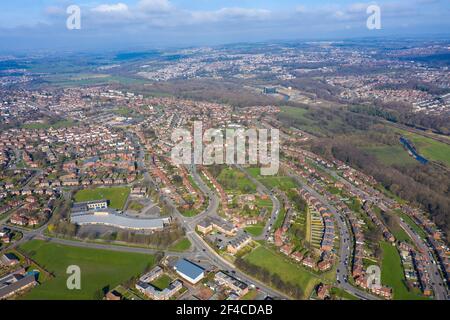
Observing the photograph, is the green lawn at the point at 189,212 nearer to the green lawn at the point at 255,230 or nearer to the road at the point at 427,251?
the green lawn at the point at 255,230

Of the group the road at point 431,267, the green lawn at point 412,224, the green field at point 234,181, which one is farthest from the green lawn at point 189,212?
the green lawn at point 412,224

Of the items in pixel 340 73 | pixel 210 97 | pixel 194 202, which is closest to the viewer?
pixel 194 202

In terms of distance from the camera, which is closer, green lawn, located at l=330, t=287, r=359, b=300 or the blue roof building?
green lawn, located at l=330, t=287, r=359, b=300

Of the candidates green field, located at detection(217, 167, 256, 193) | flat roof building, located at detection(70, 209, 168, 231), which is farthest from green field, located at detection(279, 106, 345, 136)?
flat roof building, located at detection(70, 209, 168, 231)

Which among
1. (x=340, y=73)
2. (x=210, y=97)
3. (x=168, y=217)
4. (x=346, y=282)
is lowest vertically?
(x=346, y=282)

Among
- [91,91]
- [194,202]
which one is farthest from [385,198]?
[91,91]

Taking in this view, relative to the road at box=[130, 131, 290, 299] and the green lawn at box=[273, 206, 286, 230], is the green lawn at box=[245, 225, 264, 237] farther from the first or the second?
the road at box=[130, 131, 290, 299]

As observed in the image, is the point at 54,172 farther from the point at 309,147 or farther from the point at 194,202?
the point at 309,147
